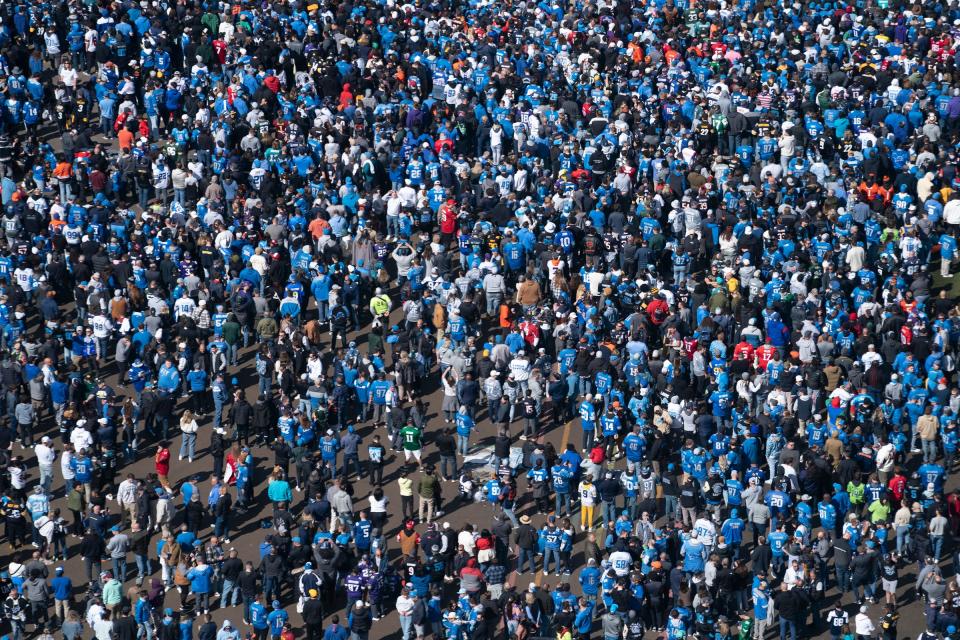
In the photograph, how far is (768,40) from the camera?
2173 inches

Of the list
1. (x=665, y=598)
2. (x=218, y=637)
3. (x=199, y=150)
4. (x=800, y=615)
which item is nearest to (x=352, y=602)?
(x=218, y=637)

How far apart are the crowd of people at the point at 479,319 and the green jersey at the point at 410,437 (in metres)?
0.06

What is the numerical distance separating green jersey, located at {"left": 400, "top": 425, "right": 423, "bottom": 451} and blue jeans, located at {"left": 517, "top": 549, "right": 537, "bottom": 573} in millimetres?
3540

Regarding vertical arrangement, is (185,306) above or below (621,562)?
above

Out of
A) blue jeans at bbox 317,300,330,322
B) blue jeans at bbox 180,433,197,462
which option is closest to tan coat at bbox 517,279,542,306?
blue jeans at bbox 317,300,330,322

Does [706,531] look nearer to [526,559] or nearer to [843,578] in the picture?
[843,578]

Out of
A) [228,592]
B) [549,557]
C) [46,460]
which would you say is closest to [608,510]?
[549,557]

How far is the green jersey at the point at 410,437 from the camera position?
1670 inches

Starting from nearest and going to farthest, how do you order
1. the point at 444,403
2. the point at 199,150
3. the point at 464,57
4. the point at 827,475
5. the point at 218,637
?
the point at 218,637, the point at 827,475, the point at 444,403, the point at 199,150, the point at 464,57

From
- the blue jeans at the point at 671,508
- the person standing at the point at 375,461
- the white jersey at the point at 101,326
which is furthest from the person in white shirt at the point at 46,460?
the blue jeans at the point at 671,508

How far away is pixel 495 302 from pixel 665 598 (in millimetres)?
9953

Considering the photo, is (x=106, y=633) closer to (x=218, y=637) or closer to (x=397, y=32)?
(x=218, y=637)

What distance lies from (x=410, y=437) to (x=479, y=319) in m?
4.84

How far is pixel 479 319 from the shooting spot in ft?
152
